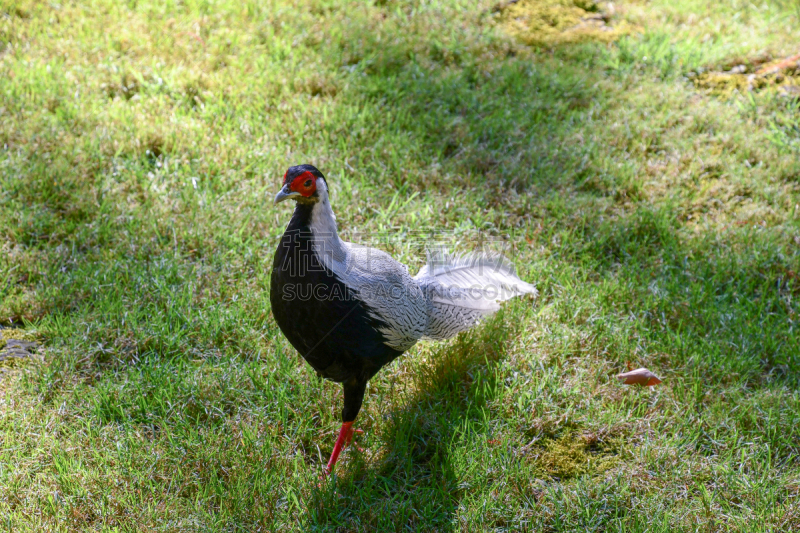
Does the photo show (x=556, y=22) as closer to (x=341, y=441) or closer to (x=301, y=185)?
(x=301, y=185)

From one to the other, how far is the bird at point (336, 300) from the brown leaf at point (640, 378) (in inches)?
42.0

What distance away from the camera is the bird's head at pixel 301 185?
260 centimetres

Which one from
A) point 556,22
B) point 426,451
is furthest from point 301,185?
point 556,22

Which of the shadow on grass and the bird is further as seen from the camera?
the shadow on grass

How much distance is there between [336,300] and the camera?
2662mm

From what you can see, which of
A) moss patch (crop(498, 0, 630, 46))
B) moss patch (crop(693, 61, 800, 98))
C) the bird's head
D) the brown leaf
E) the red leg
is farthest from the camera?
moss patch (crop(498, 0, 630, 46))

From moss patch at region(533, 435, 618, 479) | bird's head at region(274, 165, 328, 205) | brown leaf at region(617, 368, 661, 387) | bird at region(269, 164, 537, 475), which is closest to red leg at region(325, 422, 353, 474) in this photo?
bird at region(269, 164, 537, 475)

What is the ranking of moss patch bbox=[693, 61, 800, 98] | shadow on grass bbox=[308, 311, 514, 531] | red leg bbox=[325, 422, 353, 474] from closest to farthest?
shadow on grass bbox=[308, 311, 514, 531] → red leg bbox=[325, 422, 353, 474] → moss patch bbox=[693, 61, 800, 98]

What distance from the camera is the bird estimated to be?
104 inches

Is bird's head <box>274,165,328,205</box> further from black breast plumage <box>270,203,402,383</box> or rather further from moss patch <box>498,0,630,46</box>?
moss patch <box>498,0,630,46</box>

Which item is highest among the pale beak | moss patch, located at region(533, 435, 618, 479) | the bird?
the pale beak

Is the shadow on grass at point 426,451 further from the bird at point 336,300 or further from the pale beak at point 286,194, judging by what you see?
the pale beak at point 286,194

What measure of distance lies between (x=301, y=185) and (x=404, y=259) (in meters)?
1.48

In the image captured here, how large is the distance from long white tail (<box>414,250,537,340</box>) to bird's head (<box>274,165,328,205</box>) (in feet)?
2.98
